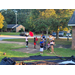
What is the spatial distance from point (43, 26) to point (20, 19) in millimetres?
50803

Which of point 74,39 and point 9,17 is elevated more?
point 9,17

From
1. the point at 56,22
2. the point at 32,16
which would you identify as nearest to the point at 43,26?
the point at 56,22
